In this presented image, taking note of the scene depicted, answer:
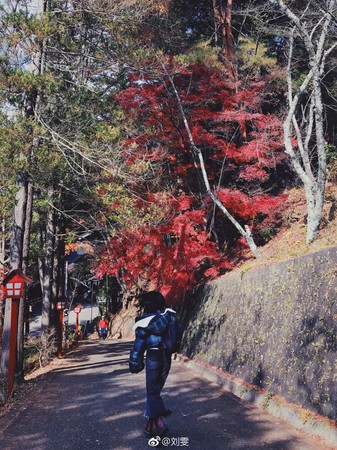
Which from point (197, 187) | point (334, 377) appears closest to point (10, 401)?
point (334, 377)

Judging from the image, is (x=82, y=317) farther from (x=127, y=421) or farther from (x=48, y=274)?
(x=127, y=421)

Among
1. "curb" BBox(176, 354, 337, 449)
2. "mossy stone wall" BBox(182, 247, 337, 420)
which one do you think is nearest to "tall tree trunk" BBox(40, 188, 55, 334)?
"mossy stone wall" BBox(182, 247, 337, 420)

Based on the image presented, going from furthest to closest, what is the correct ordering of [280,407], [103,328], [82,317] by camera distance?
[82,317]
[103,328]
[280,407]

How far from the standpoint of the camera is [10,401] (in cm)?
735

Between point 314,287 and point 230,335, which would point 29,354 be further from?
point 314,287

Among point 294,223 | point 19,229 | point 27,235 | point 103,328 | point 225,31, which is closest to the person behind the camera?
point 19,229

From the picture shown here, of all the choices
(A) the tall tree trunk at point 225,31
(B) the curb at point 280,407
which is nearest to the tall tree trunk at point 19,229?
(B) the curb at point 280,407

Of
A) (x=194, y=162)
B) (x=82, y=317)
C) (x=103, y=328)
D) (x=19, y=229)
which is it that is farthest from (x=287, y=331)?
(x=82, y=317)

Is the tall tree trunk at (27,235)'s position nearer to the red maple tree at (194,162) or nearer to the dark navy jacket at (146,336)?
the red maple tree at (194,162)

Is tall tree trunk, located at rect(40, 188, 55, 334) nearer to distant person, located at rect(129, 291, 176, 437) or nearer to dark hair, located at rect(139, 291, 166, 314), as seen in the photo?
dark hair, located at rect(139, 291, 166, 314)

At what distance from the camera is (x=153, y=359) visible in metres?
4.51

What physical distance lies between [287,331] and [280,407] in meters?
1.22

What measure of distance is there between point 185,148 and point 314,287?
949 cm

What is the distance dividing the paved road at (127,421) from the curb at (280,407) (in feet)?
0.36
